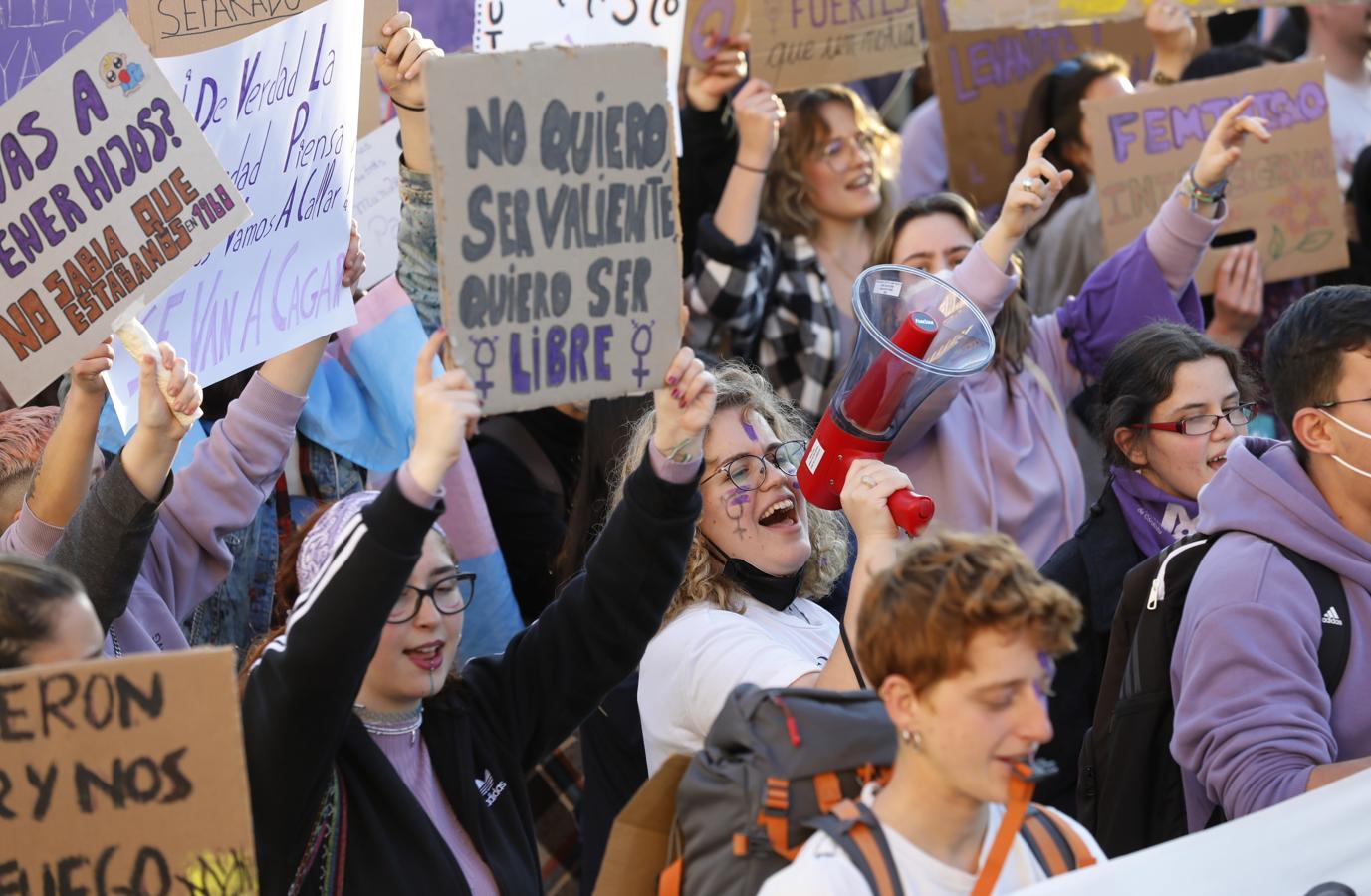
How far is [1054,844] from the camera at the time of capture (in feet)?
8.16

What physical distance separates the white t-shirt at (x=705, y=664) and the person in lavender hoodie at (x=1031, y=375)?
1172mm

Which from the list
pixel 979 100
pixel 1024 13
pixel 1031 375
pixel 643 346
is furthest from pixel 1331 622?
pixel 979 100

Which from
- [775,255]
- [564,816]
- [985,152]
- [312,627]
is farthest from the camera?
[985,152]

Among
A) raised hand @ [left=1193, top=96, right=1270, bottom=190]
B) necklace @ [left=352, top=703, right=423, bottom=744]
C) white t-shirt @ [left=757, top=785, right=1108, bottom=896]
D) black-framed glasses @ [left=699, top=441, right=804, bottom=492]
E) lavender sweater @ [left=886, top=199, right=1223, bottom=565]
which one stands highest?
raised hand @ [left=1193, top=96, right=1270, bottom=190]

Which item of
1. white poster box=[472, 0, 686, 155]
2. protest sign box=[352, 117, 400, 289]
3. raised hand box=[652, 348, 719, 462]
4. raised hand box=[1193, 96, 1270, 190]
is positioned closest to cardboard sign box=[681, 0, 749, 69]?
white poster box=[472, 0, 686, 155]

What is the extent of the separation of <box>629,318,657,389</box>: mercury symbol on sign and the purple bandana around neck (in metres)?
1.65

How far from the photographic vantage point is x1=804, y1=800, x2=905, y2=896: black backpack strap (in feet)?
7.60

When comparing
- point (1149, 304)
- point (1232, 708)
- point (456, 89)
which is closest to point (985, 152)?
point (1149, 304)

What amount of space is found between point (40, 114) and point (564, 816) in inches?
82.1

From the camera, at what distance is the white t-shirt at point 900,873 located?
7.57 feet

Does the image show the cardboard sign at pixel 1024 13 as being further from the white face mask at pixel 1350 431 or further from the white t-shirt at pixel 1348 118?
the white face mask at pixel 1350 431

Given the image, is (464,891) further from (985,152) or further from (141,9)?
(985,152)

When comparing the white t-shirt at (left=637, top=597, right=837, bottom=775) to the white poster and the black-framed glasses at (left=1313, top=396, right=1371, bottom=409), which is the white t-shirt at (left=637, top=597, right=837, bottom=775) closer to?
the black-framed glasses at (left=1313, top=396, right=1371, bottom=409)

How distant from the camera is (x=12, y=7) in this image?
4219 millimetres
